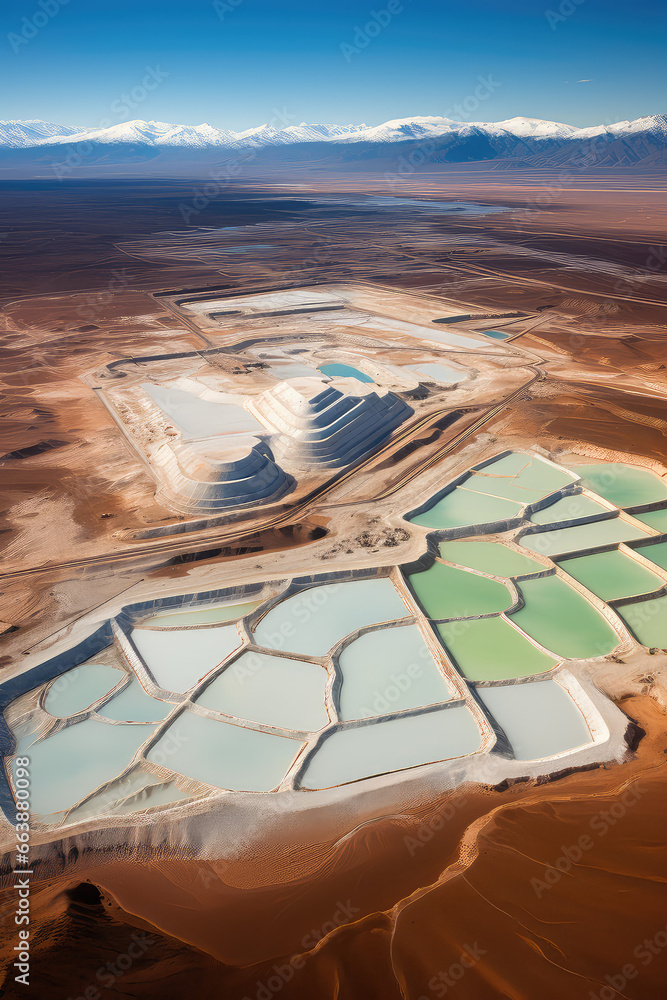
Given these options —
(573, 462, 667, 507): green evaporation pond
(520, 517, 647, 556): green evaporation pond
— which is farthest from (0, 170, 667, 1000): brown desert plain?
(520, 517, 647, 556): green evaporation pond

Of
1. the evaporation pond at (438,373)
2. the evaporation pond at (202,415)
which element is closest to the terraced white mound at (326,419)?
the evaporation pond at (202,415)

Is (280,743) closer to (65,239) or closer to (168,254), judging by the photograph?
(168,254)

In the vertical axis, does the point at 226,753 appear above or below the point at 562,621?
below

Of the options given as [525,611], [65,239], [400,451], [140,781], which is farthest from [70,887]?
[65,239]

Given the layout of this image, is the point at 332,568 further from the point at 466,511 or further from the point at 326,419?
the point at 326,419

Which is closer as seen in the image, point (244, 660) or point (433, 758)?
point (433, 758)

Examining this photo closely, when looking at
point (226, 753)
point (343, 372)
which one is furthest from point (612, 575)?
point (343, 372)

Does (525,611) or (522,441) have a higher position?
(522,441)
